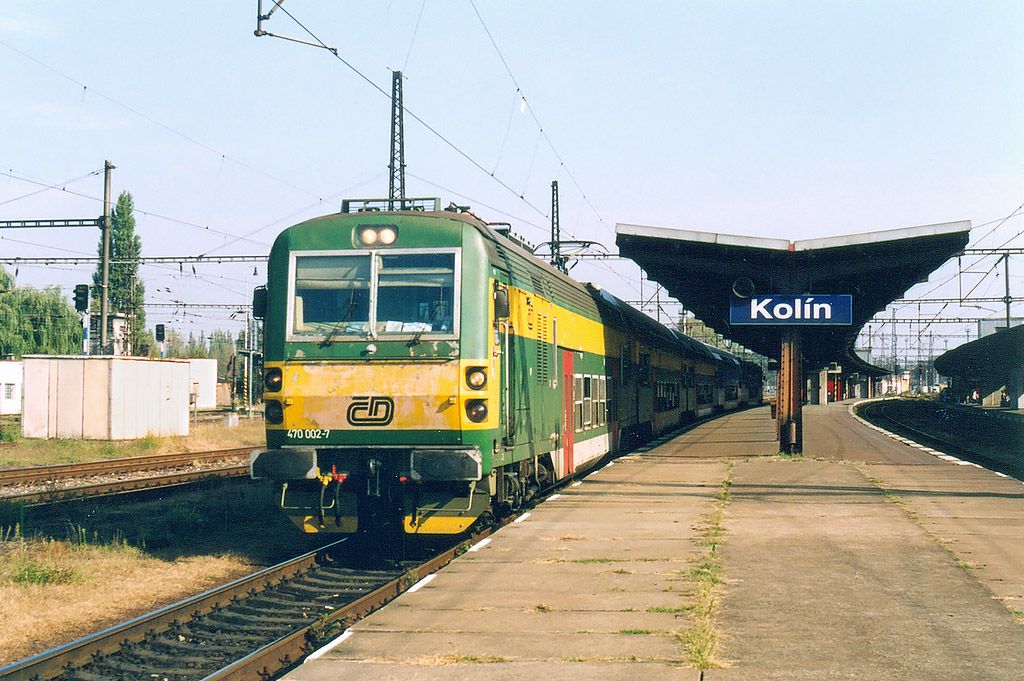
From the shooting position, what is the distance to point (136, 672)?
24.3 ft

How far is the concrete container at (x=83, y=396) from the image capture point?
29.0 meters

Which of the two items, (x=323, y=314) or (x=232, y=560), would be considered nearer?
(x=323, y=314)

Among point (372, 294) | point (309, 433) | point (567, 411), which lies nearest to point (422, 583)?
point (309, 433)

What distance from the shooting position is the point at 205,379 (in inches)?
2544

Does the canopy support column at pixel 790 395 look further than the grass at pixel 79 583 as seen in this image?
Yes

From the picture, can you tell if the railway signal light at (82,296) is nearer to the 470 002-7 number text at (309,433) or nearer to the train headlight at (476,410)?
the 470 002-7 number text at (309,433)

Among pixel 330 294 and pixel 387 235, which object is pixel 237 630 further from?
pixel 387 235

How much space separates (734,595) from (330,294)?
5.27 metres

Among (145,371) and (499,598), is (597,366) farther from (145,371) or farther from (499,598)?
(145,371)

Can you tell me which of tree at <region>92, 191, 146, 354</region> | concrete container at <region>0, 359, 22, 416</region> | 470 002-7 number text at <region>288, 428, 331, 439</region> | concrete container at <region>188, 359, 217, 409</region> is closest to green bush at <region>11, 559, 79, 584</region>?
470 002-7 number text at <region>288, 428, 331, 439</region>

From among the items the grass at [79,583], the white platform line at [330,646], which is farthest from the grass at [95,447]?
the white platform line at [330,646]

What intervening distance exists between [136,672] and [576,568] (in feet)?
13.8

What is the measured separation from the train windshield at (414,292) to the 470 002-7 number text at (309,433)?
121 cm

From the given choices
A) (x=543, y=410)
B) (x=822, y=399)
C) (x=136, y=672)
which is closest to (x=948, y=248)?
(x=543, y=410)
